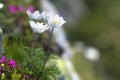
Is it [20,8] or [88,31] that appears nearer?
[20,8]

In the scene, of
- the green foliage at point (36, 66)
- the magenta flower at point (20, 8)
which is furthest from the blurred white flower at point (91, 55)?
the green foliage at point (36, 66)

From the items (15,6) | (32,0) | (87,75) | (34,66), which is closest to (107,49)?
(87,75)

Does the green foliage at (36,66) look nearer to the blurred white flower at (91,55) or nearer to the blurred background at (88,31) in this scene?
the blurred background at (88,31)

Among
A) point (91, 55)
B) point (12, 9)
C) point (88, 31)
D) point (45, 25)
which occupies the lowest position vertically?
Result: point (45, 25)

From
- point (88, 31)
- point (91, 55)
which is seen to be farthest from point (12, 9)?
point (88, 31)

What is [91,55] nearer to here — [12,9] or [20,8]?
[20,8]

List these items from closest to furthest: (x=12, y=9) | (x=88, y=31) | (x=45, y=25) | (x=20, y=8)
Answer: (x=45, y=25) → (x=12, y=9) → (x=20, y=8) → (x=88, y=31)

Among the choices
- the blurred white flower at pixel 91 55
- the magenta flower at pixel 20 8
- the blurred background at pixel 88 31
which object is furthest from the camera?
the blurred white flower at pixel 91 55

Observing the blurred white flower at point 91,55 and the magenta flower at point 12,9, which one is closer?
the magenta flower at point 12,9
